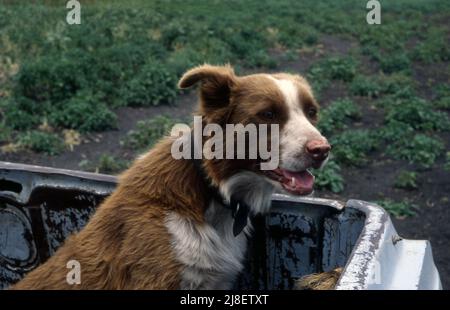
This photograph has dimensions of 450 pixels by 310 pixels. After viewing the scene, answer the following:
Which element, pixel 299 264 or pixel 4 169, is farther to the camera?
pixel 4 169

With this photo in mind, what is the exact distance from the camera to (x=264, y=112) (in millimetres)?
3168

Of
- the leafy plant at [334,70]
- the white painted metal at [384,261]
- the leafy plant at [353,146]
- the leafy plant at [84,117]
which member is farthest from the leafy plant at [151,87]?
the white painted metal at [384,261]

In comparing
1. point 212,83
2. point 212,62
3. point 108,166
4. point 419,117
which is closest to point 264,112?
point 212,83

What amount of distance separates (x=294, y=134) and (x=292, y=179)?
0.72 ft

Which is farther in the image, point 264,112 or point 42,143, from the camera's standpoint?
point 42,143

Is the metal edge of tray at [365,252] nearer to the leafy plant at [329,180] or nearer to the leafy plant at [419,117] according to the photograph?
the leafy plant at [329,180]

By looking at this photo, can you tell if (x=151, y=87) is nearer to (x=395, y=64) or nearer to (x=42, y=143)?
(x=42, y=143)

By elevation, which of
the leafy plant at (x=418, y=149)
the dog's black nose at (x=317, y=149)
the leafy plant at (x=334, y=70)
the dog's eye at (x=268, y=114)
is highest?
the leafy plant at (x=334, y=70)

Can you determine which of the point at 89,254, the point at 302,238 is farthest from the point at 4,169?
the point at 302,238

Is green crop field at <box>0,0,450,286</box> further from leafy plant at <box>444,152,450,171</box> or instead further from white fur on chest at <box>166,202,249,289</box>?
white fur on chest at <box>166,202,249,289</box>

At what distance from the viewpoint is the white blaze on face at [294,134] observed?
3068 millimetres

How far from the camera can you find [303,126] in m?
3.13
